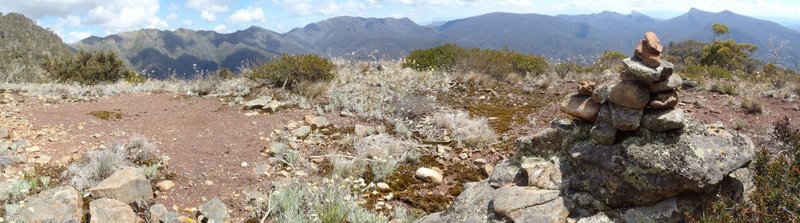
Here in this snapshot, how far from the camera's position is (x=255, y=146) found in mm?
7934

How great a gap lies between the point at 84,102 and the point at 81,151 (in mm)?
4353

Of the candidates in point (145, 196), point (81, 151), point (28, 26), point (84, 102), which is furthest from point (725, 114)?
point (28, 26)

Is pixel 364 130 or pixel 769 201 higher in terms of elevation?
pixel 769 201

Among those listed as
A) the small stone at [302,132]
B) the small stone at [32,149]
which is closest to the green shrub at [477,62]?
the small stone at [302,132]

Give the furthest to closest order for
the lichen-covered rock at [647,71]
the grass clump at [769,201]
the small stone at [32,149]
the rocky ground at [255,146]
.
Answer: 1. the small stone at [32,149]
2. the rocky ground at [255,146]
3. the lichen-covered rock at [647,71]
4. the grass clump at [769,201]

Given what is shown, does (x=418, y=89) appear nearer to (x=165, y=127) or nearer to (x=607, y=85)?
(x=165, y=127)

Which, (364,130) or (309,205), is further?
(364,130)

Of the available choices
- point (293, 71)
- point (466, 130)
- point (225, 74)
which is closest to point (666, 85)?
point (466, 130)

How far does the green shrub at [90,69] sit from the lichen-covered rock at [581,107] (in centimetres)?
1531

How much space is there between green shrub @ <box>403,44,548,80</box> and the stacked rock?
10155mm

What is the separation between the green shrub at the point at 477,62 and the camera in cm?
1509

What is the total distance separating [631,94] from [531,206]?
139cm

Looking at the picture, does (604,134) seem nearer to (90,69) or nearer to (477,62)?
(477,62)

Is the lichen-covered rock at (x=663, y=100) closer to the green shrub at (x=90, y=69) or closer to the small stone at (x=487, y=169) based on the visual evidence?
the small stone at (x=487, y=169)
